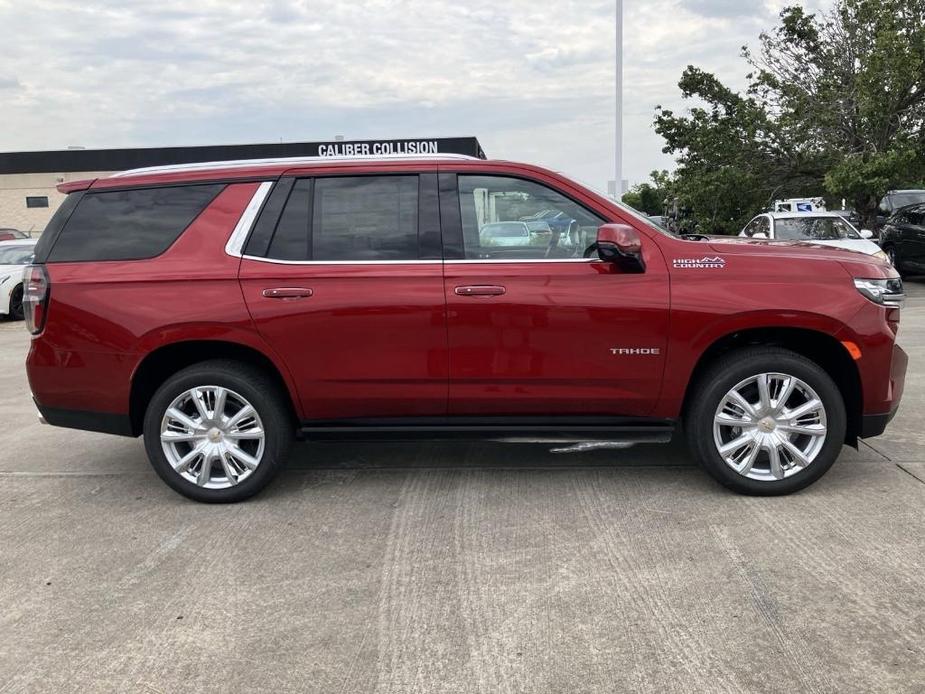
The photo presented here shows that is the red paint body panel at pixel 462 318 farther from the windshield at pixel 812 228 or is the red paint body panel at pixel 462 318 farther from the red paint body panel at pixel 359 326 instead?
the windshield at pixel 812 228

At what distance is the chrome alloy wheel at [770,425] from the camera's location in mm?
4176

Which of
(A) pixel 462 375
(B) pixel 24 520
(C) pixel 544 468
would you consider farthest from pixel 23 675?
(C) pixel 544 468

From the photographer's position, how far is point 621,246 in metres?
3.95

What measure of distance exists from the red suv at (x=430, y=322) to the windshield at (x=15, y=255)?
12119 millimetres

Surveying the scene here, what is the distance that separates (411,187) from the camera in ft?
14.2

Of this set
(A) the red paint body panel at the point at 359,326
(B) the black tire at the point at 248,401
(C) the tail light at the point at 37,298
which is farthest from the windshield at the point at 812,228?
(C) the tail light at the point at 37,298

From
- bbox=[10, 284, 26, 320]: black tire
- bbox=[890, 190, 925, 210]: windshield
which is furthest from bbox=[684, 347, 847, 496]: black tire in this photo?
bbox=[890, 190, 925, 210]: windshield

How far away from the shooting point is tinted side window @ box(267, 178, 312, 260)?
14.1 ft

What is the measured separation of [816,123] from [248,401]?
15.7 meters

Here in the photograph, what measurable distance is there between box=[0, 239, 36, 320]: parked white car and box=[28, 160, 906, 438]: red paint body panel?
38.2 ft

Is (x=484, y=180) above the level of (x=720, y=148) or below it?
below

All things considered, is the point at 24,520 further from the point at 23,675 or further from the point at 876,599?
the point at 876,599

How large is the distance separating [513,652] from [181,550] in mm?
1854

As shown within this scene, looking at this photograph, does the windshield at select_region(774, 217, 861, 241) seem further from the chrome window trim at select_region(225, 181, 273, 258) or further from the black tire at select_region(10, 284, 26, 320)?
the black tire at select_region(10, 284, 26, 320)
